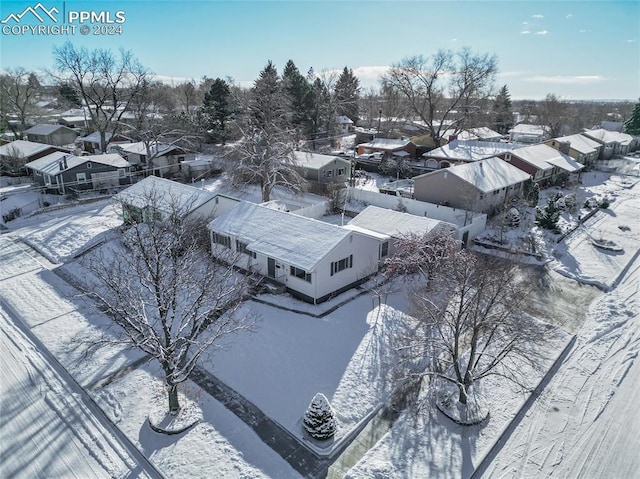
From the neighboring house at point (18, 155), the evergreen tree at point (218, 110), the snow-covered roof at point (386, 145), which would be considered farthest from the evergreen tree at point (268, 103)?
the neighboring house at point (18, 155)

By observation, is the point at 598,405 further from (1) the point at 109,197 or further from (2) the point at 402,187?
(1) the point at 109,197

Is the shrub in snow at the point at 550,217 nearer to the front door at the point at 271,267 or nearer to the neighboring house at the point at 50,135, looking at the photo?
the front door at the point at 271,267

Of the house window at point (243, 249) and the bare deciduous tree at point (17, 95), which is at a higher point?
the bare deciduous tree at point (17, 95)

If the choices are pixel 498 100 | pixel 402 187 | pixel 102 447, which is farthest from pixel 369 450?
pixel 498 100

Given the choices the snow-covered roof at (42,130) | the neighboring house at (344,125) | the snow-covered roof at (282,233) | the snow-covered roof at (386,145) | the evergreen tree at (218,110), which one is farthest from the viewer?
the neighboring house at (344,125)

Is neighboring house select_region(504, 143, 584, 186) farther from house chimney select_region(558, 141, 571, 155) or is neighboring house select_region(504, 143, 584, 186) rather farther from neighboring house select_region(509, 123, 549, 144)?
neighboring house select_region(509, 123, 549, 144)

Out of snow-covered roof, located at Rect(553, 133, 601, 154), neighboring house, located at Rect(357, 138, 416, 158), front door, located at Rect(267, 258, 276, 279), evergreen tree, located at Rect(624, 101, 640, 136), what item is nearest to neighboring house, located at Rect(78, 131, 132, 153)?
neighboring house, located at Rect(357, 138, 416, 158)

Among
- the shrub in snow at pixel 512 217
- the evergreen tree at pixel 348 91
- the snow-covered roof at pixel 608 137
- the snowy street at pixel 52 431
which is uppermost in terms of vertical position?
the evergreen tree at pixel 348 91
